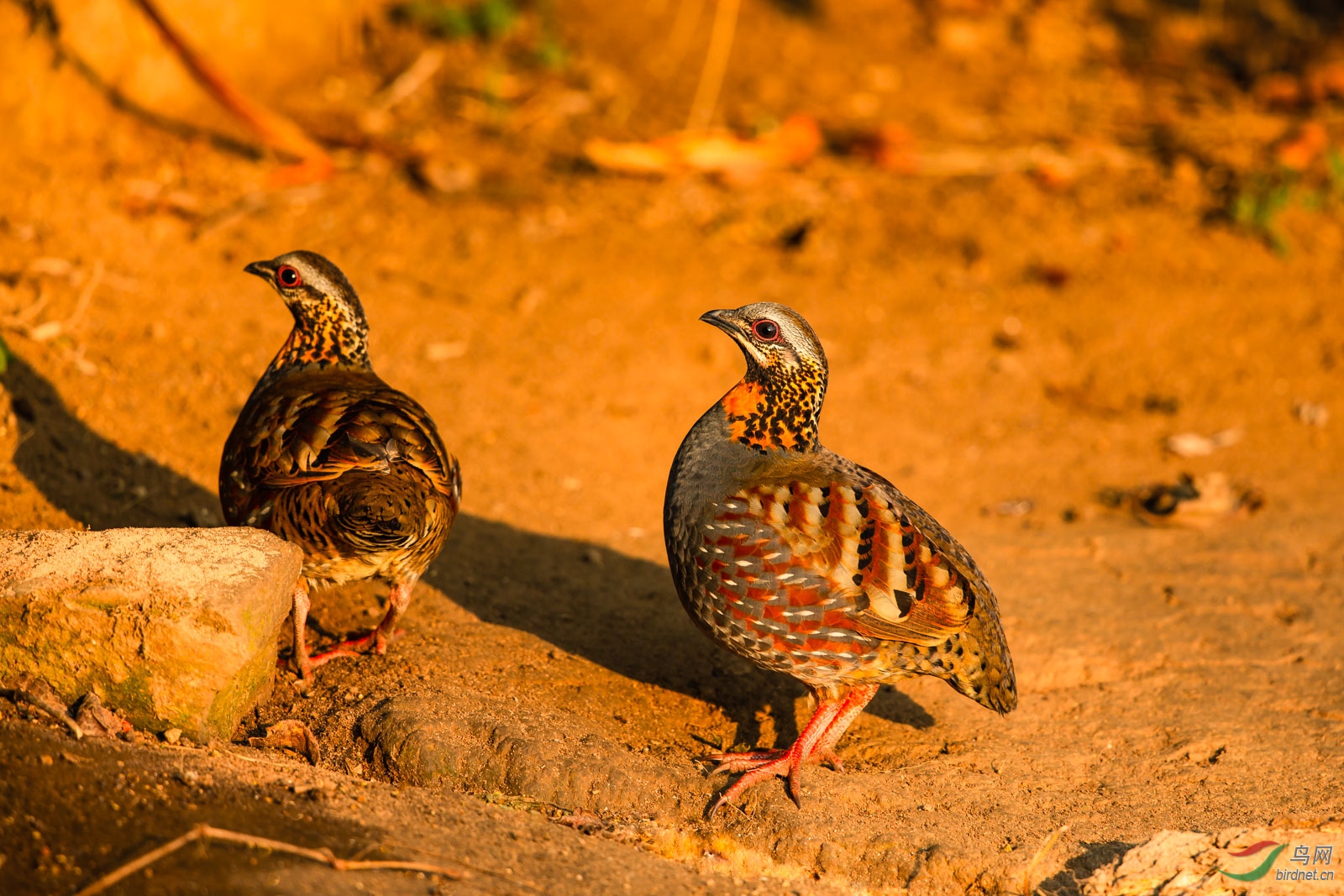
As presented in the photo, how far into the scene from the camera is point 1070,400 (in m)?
8.38

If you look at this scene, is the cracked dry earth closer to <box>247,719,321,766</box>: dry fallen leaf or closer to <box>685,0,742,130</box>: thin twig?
<box>247,719,321,766</box>: dry fallen leaf

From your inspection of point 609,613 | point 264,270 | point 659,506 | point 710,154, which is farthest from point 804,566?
point 710,154

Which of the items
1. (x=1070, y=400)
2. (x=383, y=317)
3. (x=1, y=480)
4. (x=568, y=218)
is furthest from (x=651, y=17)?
(x=1, y=480)

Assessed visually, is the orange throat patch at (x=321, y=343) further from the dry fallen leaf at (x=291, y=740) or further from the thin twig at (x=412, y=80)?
the thin twig at (x=412, y=80)

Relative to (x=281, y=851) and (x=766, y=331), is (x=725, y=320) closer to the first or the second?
(x=766, y=331)

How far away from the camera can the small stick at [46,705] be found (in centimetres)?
374

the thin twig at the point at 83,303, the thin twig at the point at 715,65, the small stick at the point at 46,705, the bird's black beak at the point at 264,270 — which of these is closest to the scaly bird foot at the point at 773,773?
the small stick at the point at 46,705

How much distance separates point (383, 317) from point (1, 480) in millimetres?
3091

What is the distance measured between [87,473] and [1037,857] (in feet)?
15.3

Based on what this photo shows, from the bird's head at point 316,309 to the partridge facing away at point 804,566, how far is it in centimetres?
170

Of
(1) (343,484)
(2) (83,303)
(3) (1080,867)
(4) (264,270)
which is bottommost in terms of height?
(3) (1080,867)

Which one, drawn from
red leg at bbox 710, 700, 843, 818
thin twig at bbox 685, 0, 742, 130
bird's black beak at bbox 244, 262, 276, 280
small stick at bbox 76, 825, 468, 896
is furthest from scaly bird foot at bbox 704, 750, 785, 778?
thin twig at bbox 685, 0, 742, 130

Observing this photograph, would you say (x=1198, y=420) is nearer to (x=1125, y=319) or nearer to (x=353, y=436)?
(x=1125, y=319)

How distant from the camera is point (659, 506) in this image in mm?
7203
